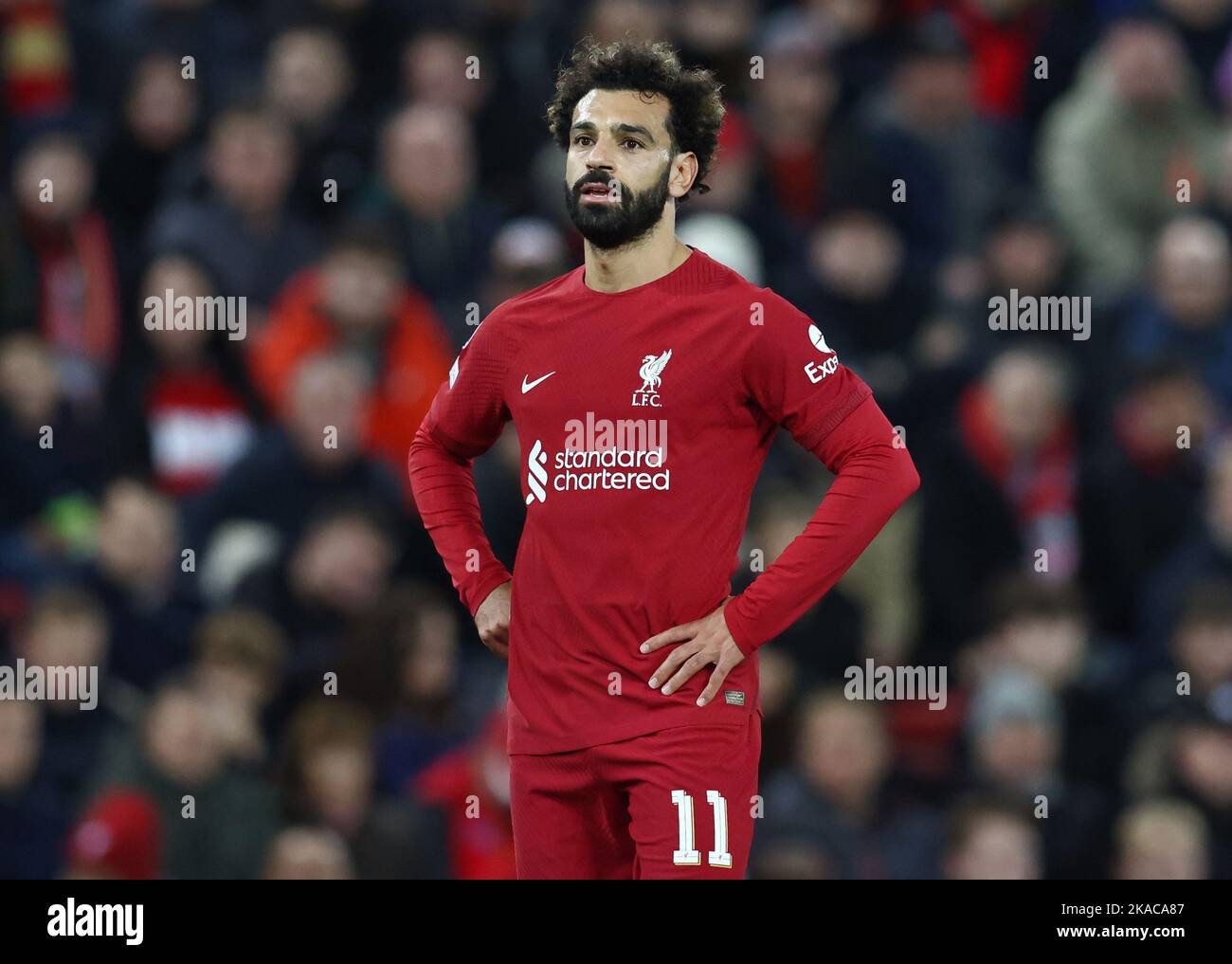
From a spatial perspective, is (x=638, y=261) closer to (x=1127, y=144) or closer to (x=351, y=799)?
(x=351, y=799)

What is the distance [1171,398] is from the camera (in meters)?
6.11

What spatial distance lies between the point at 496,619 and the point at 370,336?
260 cm

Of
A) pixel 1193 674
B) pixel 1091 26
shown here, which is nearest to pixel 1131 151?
pixel 1091 26

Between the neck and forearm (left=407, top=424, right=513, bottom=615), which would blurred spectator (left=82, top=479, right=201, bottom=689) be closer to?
forearm (left=407, top=424, right=513, bottom=615)

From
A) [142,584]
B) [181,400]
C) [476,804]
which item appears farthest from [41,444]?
[476,804]

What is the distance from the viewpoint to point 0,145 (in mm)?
6469

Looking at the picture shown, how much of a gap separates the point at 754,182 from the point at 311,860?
8.74 feet

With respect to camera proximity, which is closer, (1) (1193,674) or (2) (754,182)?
(1) (1193,674)

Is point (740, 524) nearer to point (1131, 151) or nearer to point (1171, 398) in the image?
point (1171, 398)
